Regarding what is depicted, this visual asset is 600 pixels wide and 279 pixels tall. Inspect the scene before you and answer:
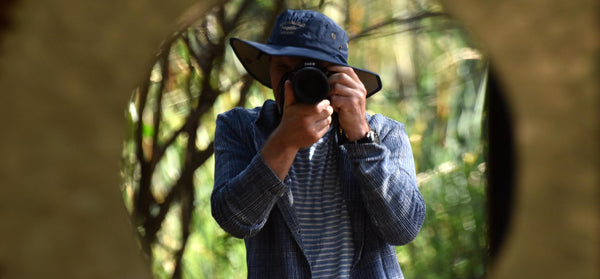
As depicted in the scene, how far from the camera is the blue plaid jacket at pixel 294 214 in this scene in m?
0.64

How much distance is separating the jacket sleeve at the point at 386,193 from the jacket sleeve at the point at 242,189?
0.33 ft

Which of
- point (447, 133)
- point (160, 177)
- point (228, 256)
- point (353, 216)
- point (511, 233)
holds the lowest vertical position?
point (228, 256)

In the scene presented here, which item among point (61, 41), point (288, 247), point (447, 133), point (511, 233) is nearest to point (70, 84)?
point (61, 41)

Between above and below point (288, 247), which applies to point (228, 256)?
below

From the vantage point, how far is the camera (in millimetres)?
637

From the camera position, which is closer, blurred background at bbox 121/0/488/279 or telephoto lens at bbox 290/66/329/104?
telephoto lens at bbox 290/66/329/104

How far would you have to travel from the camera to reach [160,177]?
1428 mm

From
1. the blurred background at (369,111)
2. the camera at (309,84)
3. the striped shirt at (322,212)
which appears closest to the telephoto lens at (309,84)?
the camera at (309,84)

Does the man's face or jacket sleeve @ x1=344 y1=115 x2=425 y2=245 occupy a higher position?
the man's face

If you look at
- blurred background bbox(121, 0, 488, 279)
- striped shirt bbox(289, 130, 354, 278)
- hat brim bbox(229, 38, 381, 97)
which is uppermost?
hat brim bbox(229, 38, 381, 97)

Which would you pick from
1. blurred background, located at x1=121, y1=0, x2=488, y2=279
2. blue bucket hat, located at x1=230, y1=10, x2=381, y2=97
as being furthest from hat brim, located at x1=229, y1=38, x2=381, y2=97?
blurred background, located at x1=121, y1=0, x2=488, y2=279

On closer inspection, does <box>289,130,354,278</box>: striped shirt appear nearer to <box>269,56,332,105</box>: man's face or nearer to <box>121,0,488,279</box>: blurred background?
<box>269,56,332,105</box>: man's face

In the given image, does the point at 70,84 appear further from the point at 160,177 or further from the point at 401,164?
the point at 160,177

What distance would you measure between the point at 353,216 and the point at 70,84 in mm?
569
